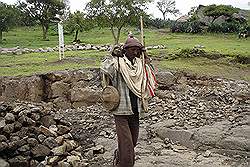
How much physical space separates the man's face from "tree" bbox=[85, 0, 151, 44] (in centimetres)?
1155

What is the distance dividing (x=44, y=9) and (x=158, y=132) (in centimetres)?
2336

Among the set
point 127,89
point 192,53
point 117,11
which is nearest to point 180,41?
point 117,11

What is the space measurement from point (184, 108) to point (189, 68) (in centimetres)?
272

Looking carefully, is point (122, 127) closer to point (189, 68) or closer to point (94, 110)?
point (94, 110)

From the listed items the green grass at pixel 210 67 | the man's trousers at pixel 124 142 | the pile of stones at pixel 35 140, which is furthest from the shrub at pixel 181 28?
the man's trousers at pixel 124 142

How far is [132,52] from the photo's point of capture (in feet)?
15.7

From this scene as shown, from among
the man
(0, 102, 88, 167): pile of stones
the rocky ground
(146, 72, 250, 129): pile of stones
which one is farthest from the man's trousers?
(146, 72, 250, 129): pile of stones

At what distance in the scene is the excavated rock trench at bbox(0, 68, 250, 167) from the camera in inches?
234

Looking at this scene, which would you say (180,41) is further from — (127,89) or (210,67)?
(127,89)

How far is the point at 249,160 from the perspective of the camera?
5.73m

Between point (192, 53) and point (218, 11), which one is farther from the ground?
point (218, 11)

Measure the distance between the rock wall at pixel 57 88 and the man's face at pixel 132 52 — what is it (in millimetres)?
3942

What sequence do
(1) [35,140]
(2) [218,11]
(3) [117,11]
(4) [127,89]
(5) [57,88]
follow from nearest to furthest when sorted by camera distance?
(4) [127,89] → (1) [35,140] → (5) [57,88] → (3) [117,11] → (2) [218,11]

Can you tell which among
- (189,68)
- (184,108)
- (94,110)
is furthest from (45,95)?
(189,68)
